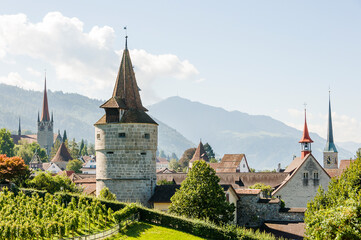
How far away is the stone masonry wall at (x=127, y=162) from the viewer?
171 feet

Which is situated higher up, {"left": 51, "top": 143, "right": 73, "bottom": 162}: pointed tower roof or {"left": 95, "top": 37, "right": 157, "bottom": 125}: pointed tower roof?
{"left": 95, "top": 37, "right": 157, "bottom": 125}: pointed tower roof

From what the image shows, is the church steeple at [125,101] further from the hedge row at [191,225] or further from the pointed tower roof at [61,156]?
the pointed tower roof at [61,156]

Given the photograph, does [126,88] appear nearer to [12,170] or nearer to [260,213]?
[12,170]

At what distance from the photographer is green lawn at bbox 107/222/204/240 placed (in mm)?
39812

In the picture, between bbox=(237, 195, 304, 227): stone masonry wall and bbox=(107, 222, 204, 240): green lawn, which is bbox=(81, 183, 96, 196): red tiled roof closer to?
bbox=(237, 195, 304, 227): stone masonry wall

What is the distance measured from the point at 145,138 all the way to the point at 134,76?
7.75 metres

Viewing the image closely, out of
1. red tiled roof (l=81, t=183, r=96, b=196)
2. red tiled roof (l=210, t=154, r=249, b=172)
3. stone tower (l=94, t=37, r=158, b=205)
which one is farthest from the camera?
red tiled roof (l=210, t=154, r=249, b=172)

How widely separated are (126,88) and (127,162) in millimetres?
8161

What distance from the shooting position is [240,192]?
5438cm

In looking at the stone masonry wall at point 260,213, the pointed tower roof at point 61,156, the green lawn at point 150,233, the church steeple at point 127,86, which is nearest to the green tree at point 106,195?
the green lawn at point 150,233

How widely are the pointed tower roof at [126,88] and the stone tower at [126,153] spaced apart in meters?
0.58

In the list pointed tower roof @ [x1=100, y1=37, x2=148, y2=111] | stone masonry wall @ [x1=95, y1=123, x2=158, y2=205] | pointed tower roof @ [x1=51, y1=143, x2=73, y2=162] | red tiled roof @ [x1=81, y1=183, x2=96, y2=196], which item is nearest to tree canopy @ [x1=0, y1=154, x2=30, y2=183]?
red tiled roof @ [x1=81, y1=183, x2=96, y2=196]

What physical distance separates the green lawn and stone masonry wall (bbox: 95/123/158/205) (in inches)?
349

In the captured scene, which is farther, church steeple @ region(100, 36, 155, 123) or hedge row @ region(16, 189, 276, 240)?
church steeple @ region(100, 36, 155, 123)
